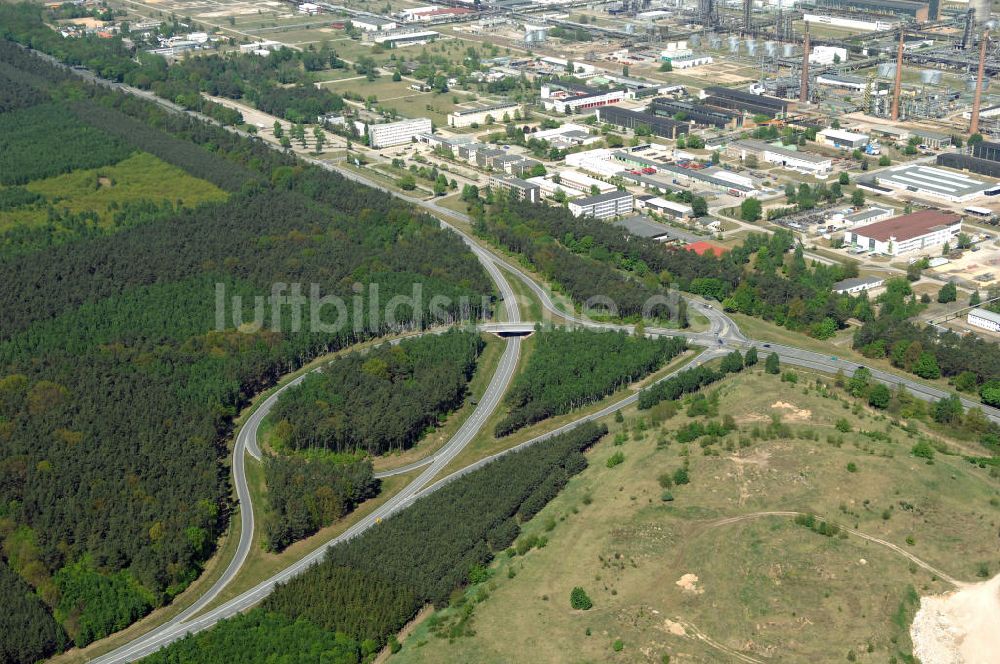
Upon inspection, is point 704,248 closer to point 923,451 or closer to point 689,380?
point 689,380

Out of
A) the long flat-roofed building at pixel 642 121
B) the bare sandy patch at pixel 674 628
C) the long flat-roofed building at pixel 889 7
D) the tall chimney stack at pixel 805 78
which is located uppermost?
the long flat-roofed building at pixel 889 7

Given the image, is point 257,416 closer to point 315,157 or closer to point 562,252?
point 562,252

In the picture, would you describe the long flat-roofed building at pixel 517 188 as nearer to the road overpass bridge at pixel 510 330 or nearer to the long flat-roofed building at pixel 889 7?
the road overpass bridge at pixel 510 330

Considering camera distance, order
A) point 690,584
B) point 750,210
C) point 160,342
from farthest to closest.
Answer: point 750,210 < point 160,342 < point 690,584

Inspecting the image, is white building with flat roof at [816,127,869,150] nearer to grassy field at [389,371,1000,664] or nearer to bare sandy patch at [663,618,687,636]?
grassy field at [389,371,1000,664]

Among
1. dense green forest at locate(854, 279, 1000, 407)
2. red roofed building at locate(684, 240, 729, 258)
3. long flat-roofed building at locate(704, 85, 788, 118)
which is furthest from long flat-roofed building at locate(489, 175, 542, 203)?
long flat-roofed building at locate(704, 85, 788, 118)

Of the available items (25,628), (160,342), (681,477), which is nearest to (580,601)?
(681,477)

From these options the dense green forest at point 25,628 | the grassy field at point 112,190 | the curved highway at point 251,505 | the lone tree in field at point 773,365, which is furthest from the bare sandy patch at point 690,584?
the grassy field at point 112,190
